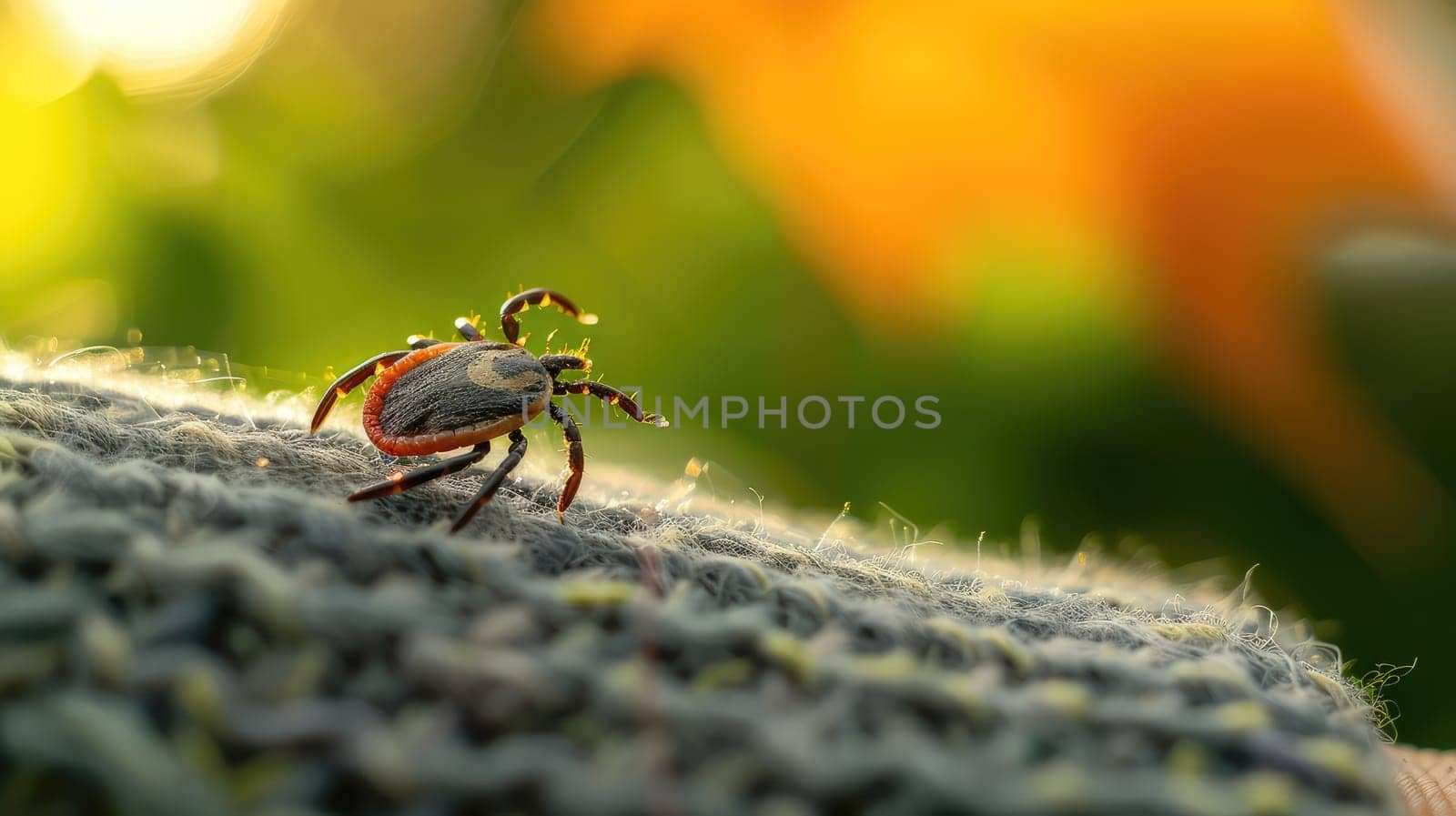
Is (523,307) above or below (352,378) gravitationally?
above

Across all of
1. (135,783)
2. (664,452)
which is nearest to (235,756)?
(135,783)

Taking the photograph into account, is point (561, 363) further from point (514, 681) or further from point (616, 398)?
point (514, 681)

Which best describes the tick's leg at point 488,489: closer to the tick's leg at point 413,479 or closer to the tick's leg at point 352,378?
the tick's leg at point 413,479

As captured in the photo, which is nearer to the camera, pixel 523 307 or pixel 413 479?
pixel 413 479

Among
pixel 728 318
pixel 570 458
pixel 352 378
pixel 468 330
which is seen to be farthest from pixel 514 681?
pixel 728 318

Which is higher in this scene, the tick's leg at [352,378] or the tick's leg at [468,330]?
the tick's leg at [468,330]

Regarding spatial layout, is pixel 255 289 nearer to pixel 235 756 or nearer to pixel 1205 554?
pixel 235 756

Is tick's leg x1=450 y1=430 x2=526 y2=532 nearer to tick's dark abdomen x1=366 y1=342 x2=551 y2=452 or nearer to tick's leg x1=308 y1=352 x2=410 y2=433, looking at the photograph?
tick's dark abdomen x1=366 y1=342 x2=551 y2=452

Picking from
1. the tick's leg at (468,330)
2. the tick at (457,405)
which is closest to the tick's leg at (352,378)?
the tick at (457,405)
